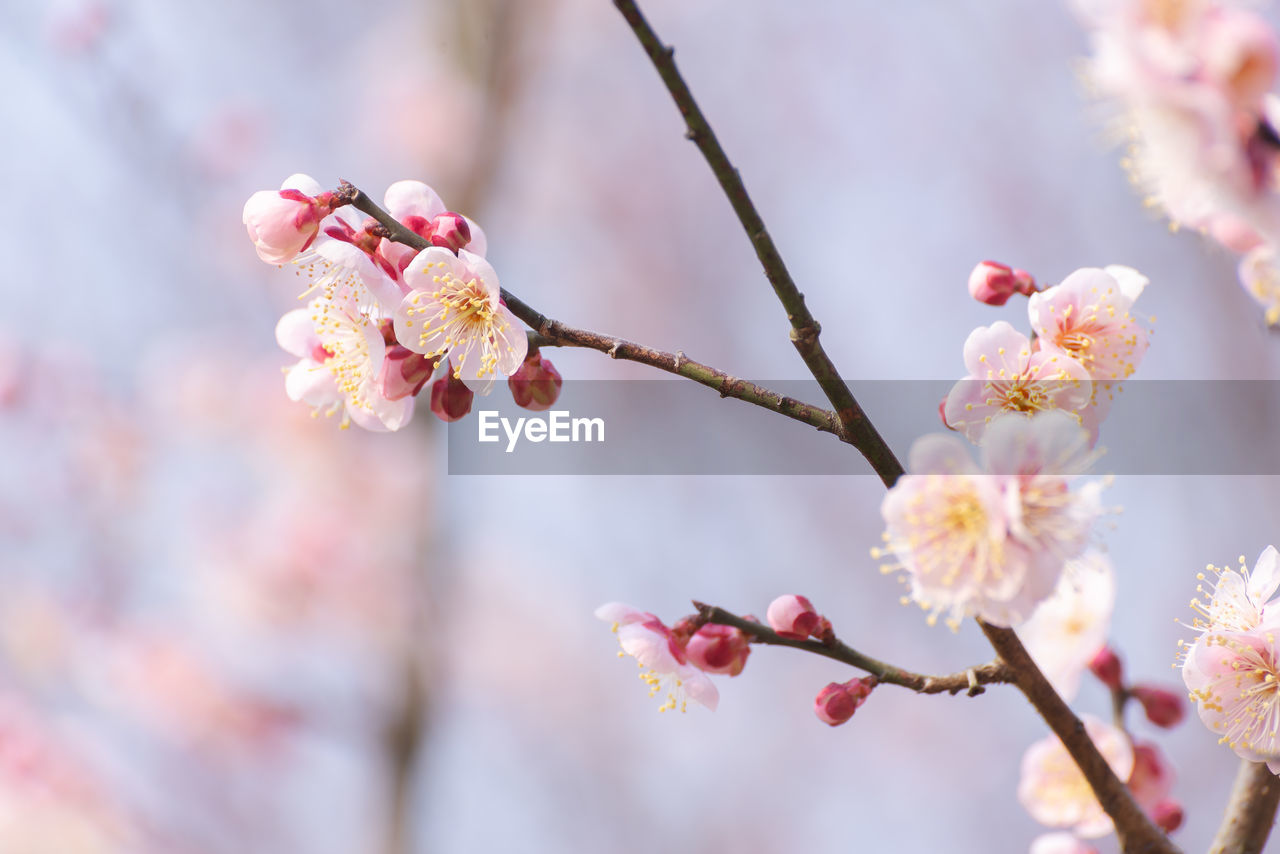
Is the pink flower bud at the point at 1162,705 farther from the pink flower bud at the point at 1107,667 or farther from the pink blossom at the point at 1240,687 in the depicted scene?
the pink blossom at the point at 1240,687

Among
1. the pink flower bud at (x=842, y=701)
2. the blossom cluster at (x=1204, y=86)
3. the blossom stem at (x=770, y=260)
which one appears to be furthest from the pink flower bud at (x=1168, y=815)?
the blossom cluster at (x=1204, y=86)

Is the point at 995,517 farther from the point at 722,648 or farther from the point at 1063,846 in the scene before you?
the point at 1063,846

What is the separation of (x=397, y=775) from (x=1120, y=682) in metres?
2.18

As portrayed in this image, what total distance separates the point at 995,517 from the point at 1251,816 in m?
0.52

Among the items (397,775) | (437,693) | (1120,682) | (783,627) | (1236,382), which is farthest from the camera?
(1236,382)

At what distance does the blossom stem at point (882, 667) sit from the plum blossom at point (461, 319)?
0.31m

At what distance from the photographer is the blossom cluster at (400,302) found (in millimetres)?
885

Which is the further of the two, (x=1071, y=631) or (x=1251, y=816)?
(x=1071, y=631)

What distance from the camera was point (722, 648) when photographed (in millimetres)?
934

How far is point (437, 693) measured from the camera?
117 inches

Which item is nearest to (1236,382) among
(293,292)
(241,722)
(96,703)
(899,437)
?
(899,437)

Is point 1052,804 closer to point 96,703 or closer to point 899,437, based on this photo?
point 899,437

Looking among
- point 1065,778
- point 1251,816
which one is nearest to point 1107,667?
point 1065,778

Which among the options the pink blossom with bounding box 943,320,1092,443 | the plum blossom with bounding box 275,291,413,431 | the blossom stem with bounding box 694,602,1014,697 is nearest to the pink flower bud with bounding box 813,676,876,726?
the blossom stem with bounding box 694,602,1014,697
